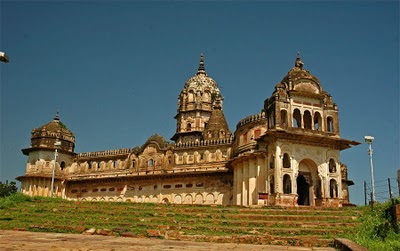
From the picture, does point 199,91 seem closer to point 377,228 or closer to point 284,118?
point 284,118

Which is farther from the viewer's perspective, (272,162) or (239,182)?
(239,182)

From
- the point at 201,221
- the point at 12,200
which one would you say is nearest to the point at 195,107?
the point at 12,200

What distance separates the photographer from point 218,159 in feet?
135

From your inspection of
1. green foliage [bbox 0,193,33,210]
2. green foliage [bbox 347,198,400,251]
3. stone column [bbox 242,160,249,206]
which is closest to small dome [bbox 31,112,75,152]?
green foliage [bbox 0,193,33,210]

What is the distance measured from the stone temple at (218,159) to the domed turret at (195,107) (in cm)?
14

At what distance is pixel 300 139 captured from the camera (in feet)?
95.5

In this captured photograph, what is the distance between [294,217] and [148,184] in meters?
27.1

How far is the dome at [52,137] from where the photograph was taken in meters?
46.9

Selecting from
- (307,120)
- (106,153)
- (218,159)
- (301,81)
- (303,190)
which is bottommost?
(303,190)

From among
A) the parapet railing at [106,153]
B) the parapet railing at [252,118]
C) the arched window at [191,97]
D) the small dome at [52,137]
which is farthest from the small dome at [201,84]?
the parapet railing at [252,118]

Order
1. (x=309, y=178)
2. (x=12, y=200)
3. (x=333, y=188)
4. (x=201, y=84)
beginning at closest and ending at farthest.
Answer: (x=12, y=200) → (x=333, y=188) → (x=309, y=178) → (x=201, y=84)

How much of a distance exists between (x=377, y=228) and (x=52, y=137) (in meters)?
40.3

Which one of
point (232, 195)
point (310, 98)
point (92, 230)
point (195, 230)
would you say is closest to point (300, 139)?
point (310, 98)

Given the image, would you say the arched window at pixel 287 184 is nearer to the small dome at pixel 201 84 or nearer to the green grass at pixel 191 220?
the green grass at pixel 191 220
